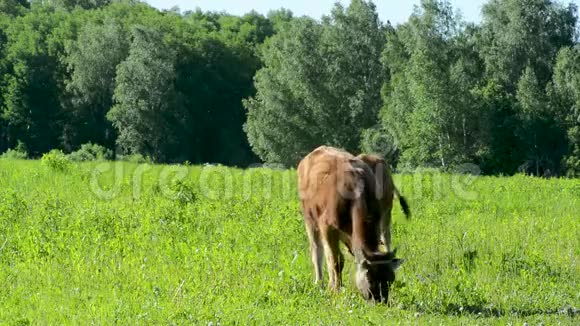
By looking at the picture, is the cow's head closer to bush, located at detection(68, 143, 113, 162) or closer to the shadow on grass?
the shadow on grass

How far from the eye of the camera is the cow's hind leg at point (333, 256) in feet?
32.3

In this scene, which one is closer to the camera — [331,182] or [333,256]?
[333,256]

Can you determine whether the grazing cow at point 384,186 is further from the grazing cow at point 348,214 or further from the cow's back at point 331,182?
the cow's back at point 331,182

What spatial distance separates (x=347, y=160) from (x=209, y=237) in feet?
10.4

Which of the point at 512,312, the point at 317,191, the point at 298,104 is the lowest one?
the point at 512,312

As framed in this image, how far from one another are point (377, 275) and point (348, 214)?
1.00 metres

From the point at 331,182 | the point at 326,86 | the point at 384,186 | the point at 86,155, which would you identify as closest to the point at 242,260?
the point at 331,182

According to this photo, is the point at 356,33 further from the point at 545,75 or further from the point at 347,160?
the point at 347,160

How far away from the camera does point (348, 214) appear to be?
9.77m

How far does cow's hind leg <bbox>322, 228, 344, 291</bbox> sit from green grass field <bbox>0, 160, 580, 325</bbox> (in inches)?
7.4

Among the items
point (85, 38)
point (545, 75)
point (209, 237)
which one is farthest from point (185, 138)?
point (209, 237)

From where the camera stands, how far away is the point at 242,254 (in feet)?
35.3

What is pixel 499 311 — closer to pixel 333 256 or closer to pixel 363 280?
pixel 363 280

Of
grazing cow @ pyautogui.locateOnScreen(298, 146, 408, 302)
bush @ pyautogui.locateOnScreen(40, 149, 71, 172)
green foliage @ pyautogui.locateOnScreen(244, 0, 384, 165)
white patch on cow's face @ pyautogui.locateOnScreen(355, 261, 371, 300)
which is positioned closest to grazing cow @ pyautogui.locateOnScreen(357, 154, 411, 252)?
grazing cow @ pyautogui.locateOnScreen(298, 146, 408, 302)
